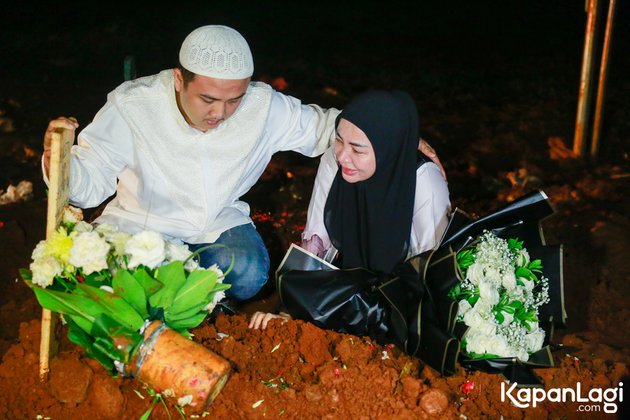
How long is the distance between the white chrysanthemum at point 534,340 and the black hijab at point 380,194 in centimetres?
82

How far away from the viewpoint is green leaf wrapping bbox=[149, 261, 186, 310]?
325cm

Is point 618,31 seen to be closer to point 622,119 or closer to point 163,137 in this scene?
point 622,119

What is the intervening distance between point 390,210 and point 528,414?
1.27 meters

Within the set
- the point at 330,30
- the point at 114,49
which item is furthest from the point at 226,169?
the point at 330,30

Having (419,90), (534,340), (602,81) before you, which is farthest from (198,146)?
(419,90)

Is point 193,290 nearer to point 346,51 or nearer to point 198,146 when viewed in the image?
point 198,146

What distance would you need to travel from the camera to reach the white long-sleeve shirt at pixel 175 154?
12.7 ft

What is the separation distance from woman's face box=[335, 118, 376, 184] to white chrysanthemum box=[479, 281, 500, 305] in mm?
858

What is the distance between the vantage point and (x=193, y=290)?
3.33 metres

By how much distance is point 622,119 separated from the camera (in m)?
8.23

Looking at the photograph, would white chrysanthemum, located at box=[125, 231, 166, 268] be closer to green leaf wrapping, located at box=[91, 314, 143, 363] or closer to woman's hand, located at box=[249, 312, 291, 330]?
green leaf wrapping, located at box=[91, 314, 143, 363]

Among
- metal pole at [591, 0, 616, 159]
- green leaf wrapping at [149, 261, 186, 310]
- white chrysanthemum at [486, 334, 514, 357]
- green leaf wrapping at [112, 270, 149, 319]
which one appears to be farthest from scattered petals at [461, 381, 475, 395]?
metal pole at [591, 0, 616, 159]

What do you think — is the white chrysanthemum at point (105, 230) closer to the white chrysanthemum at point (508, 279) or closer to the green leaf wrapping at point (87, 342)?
the green leaf wrapping at point (87, 342)

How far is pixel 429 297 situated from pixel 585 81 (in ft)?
12.3
